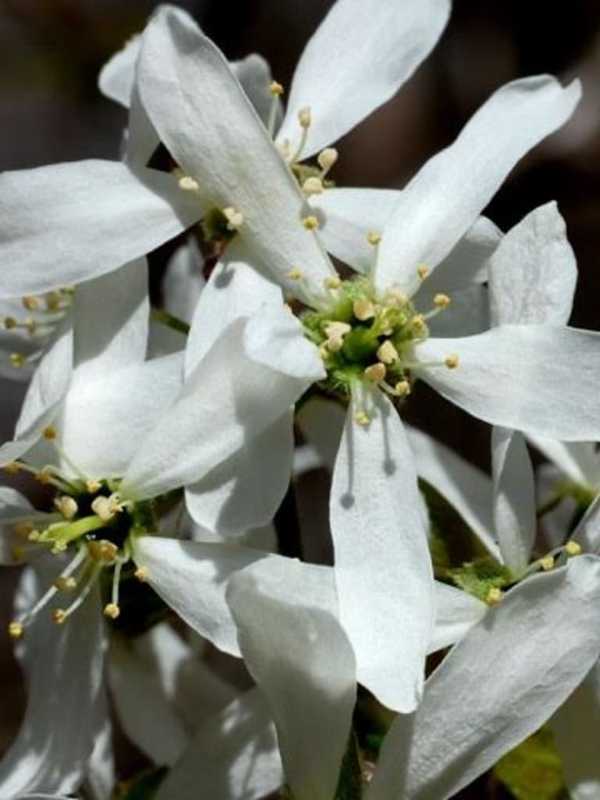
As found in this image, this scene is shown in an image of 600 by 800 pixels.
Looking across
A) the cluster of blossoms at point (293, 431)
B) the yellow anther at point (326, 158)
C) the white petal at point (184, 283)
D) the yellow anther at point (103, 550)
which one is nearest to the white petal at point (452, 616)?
the cluster of blossoms at point (293, 431)

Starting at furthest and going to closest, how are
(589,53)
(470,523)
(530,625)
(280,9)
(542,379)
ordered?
(280,9) → (589,53) → (470,523) → (542,379) → (530,625)

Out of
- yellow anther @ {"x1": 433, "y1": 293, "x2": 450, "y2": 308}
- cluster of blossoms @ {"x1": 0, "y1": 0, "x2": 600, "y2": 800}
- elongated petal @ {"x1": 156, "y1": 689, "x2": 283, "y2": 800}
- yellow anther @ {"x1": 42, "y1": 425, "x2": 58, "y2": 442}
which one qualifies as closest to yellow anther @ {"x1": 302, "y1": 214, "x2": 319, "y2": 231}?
cluster of blossoms @ {"x1": 0, "y1": 0, "x2": 600, "y2": 800}

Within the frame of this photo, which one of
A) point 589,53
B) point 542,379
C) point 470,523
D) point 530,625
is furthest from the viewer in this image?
point 589,53

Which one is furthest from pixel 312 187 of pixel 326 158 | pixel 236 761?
pixel 236 761

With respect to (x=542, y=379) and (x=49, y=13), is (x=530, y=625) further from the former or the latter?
(x=49, y=13)

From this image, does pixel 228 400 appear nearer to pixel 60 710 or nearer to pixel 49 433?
pixel 49 433

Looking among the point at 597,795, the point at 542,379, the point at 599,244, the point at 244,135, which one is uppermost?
the point at 244,135

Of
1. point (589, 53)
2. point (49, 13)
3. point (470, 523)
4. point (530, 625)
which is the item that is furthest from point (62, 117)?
point (530, 625)

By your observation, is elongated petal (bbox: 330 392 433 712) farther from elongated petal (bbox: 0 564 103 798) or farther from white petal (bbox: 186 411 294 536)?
elongated petal (bbox: 0 564 103 798)

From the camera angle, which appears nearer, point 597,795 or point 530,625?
point 530,625
